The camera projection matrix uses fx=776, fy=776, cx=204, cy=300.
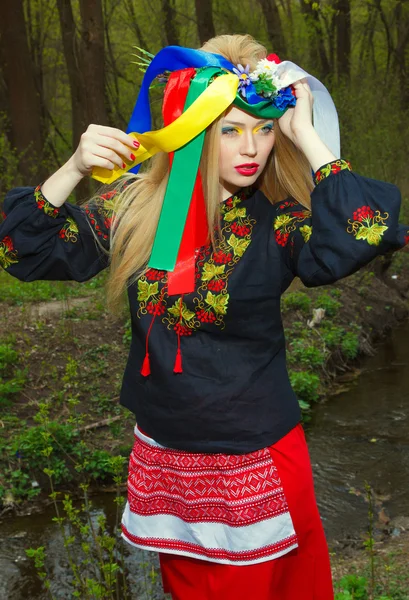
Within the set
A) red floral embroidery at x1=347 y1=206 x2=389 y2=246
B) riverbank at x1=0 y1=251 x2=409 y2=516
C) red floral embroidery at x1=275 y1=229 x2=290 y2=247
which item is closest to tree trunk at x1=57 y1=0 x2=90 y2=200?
riverbank at x1=0 y1=251 x2=409 y2=516

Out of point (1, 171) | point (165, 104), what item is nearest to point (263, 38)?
point (1, 171)

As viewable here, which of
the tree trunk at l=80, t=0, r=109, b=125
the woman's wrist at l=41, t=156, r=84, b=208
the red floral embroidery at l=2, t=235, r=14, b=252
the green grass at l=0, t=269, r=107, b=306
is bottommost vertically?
the green grass at l=0, t=269, r=107, b=306

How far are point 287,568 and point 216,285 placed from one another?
2.67ft

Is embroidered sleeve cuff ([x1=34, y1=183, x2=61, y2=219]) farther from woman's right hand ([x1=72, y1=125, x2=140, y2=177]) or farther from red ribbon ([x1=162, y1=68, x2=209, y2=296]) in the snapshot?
red ribbon ([x1=162, y1=68, x2=209, y2=296])

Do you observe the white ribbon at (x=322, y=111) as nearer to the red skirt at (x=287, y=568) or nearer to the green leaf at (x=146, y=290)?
the green leaf at (x=146, y=290)

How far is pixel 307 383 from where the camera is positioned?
21.4 ft

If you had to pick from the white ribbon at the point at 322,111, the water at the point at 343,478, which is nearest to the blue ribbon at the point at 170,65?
the white ribbon at the point at 322,111

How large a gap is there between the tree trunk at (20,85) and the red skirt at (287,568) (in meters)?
8.85

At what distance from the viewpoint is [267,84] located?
2.05 meters

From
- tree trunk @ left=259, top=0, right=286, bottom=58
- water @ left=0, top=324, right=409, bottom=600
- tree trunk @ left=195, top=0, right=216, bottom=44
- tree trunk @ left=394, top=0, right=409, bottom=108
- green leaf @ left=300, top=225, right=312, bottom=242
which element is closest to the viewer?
green leaf @ left=300, top=225, right=312, bottom=242

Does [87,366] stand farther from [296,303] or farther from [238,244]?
[238,244]

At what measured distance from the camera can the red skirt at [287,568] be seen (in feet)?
6.84

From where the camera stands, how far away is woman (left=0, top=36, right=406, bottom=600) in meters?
2.06

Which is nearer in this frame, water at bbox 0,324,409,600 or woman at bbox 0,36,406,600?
woman at bbox 0,36,406,600
